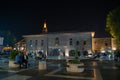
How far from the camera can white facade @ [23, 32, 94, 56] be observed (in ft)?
147

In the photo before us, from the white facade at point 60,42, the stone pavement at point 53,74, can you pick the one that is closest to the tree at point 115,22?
the stone pavement at point 53,74

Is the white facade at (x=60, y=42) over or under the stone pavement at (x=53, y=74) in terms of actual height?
over

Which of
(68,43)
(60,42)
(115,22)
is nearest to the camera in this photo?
(115,22)

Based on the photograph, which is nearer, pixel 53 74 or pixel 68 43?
pixel 53 74

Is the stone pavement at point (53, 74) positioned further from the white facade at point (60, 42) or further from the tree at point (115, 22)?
the white facade at point (60, 42)

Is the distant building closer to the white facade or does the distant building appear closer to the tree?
the white facade

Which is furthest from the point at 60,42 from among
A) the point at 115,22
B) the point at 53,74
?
the point at 53,74

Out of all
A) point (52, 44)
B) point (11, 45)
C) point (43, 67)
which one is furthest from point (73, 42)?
point (43, 67)

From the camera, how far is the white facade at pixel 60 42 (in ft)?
147

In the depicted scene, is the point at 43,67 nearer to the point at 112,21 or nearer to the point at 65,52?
the point at 112,21

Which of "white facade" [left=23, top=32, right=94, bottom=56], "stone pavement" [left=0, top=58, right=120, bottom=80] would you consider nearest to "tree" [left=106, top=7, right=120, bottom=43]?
"stone pavement" [left=0, top=58, right=120, bottom=80]

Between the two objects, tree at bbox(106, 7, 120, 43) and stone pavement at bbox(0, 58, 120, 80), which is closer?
stone pavement at bbox(0, 58, 120, 80)

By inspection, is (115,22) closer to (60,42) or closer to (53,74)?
Result: (53,74)

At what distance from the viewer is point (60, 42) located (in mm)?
47375
